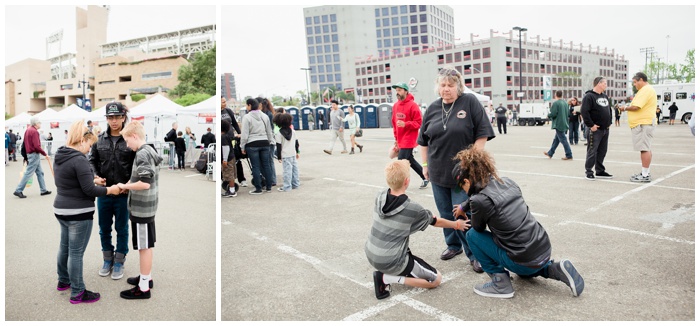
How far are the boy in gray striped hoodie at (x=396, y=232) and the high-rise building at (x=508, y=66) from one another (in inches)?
3146

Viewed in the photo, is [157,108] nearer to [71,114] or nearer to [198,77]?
[71,114]

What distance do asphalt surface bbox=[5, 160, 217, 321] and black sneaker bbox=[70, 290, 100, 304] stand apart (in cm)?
4

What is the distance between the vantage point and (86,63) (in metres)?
102

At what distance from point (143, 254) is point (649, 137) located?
7519mm

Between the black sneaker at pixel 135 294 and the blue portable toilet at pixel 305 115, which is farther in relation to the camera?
the blue portable toilet at pixel 305 115

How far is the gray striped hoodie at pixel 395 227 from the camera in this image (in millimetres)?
3344

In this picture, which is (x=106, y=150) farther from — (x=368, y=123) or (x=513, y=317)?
(x=368, y=123)

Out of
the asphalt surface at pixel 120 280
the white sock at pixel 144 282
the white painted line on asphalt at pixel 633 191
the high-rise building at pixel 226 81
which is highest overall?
the high-rise building at pixel 226 81

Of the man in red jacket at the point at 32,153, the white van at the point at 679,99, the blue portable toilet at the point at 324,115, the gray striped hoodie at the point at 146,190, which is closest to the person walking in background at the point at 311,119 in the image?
the blue portable toilet at the point at 324,115

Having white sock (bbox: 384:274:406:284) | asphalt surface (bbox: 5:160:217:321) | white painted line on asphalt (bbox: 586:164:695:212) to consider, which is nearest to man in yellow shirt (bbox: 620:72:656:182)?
white painted line on asphalt (bbox: 586:164:695:212)

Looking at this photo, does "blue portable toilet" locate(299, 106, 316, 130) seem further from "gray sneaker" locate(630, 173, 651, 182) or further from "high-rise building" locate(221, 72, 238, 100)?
"gray sneaker" locate(630, 173, 651, 182)

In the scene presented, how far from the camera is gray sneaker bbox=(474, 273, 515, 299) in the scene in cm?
329

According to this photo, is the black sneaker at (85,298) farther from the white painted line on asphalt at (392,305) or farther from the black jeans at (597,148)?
the black jeans at (597,148)

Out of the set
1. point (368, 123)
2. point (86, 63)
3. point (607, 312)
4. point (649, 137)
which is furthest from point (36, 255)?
point (86, 63)
